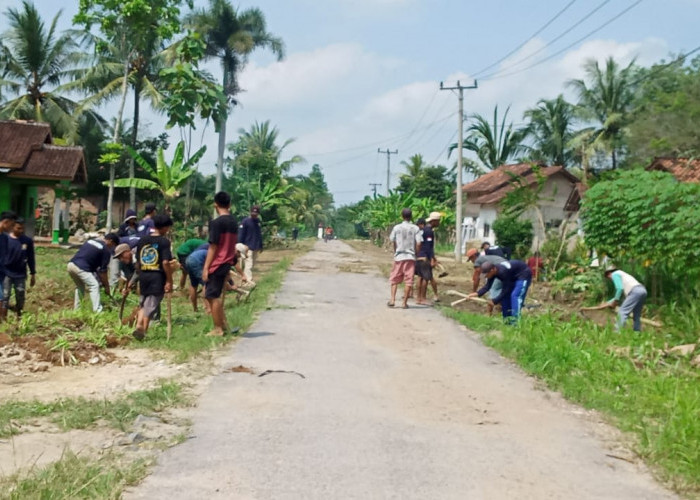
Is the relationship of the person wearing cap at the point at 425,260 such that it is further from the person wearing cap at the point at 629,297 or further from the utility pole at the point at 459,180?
the utility pole at the point at 459,180

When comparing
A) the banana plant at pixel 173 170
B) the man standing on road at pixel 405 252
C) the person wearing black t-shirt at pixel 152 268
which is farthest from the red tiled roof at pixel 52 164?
the person wearing black t-shirt at pixel 152 268

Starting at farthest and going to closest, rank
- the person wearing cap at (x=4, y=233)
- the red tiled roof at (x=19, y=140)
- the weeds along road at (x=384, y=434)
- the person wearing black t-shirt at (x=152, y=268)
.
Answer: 1. the red tiled roof at (x=19, y=140)
2. the person wearing cap at (x=4, y=233)
3. the person wearing black t-shirt at (x=152, y=268)
4. the weeds along road at (x=384, y=434)

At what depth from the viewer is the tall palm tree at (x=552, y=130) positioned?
49.8 m

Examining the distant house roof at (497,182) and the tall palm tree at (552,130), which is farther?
the tall palm tree at (552,130)

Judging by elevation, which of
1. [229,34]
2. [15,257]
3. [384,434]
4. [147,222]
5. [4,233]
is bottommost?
[384,434]

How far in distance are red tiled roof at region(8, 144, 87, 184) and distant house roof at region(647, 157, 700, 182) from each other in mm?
19830

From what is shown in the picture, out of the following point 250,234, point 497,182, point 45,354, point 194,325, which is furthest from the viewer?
point 497,182

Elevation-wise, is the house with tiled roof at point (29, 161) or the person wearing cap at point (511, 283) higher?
the house with tiled roof at point (29, 161)

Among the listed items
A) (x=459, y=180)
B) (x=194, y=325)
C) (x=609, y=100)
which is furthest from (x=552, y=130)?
(x=194, y=325)

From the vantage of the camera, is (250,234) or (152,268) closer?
(152,268)

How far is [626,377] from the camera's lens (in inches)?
311

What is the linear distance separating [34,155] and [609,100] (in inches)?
1344

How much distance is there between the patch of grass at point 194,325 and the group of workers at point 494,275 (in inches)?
106

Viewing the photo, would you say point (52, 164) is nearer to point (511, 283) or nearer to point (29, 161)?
point (29, 161)
